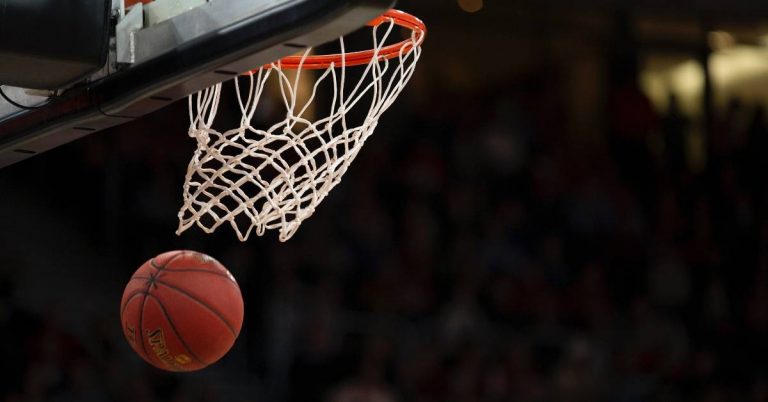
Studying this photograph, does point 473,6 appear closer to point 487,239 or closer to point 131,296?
point 487,239

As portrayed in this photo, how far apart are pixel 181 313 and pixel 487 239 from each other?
14.6 ft

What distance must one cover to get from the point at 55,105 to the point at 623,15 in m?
6.35

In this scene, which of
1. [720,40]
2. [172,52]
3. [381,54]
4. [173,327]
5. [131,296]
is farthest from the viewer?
[720,40]

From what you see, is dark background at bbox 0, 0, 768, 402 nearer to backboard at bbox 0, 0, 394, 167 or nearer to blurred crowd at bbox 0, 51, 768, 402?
blurred crowd at bbox 0, 51, 768, 402

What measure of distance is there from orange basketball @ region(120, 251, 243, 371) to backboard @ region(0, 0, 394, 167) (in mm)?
457

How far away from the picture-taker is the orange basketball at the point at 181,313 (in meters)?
2.86

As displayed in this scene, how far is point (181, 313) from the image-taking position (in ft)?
9.38

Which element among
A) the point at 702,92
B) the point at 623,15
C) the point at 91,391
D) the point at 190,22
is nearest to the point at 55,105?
the point at 190,22

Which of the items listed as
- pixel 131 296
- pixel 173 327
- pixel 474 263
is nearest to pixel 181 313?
pixel 173 327

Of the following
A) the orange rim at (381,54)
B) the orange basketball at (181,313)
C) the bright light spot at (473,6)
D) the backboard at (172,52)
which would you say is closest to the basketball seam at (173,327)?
the orange basketball at (181,313)

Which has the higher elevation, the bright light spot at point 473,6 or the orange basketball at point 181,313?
the bright light spot at point 473,6

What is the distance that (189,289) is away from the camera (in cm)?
289

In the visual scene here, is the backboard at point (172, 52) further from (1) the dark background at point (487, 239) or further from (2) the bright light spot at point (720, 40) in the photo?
(2) the bright light spot at point (720, 40)

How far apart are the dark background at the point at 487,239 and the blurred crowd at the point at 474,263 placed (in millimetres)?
13
